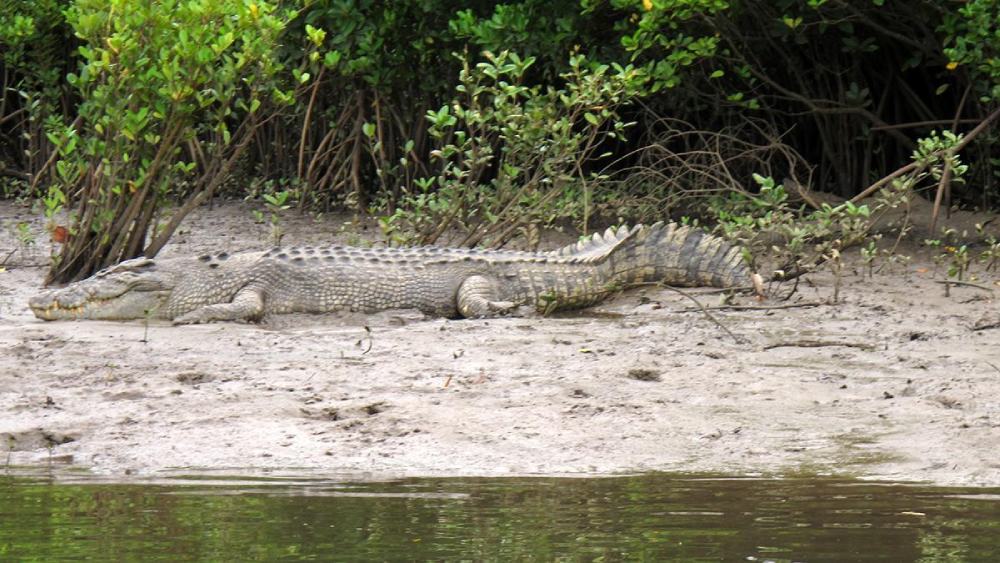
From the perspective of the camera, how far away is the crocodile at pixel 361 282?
7.66 metres

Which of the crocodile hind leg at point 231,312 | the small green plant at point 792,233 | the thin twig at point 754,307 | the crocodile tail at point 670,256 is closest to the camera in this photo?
the thin twig at point 754,307

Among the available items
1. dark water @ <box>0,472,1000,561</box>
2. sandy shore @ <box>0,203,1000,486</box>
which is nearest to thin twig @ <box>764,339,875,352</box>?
sandy shore @ <box>0,203,1000,486</box>

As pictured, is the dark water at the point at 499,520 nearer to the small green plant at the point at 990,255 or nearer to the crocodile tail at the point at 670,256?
the crocodile tail at the point at 670,256

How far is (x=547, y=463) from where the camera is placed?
4668 millimetres

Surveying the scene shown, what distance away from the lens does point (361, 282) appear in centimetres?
786

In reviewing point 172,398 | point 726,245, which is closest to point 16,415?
point 172,398

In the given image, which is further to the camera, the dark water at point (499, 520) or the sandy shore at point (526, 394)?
the sandy shore at point (526, 394)

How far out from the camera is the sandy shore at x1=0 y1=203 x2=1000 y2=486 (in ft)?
15.5

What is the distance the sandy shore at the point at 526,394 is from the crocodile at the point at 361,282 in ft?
0.66

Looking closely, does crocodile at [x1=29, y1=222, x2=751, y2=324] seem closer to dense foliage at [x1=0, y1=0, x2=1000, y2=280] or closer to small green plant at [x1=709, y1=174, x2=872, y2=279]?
small green plant at [x1=709, y1=174, x2=872, y2=279]

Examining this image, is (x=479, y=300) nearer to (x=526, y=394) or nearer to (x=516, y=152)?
(x=516, y=152)

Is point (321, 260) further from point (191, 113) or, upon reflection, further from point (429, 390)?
point (429, 390)

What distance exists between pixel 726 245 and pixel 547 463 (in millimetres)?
3905

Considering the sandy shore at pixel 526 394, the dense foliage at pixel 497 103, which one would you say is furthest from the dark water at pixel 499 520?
the dense foliage at pixel 497 103
